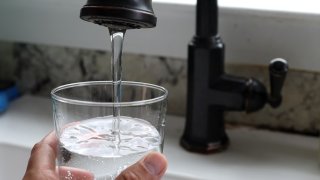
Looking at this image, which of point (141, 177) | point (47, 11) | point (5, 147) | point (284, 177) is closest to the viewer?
point (141, 177)

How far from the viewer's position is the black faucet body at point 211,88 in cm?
70

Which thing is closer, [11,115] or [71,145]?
[71,145]

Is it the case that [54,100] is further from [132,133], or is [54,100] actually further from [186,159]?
[186,159]

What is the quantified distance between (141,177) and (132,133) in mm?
50

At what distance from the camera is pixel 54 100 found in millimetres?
514

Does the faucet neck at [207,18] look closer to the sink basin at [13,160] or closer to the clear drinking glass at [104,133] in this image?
the clear drinking glass at [104,133]

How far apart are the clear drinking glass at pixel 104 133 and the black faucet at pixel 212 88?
0.57 ft

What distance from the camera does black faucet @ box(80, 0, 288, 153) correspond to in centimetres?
70

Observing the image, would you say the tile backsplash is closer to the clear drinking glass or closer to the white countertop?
the white countertop

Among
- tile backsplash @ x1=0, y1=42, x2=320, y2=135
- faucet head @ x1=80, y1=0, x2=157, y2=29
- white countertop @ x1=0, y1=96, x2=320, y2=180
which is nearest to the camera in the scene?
faucet head @ x1=80, y1=0, x2=157, y2=29

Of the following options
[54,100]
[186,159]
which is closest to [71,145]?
[54,100]

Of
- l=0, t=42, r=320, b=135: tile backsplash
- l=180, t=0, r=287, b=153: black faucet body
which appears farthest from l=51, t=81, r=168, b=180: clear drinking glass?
l=0, t=42, r=320, b=135: tile backsplash

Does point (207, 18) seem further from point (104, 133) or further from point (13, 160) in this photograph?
point (13, 160)

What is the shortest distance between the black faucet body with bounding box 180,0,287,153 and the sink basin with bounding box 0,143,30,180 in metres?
0.26
